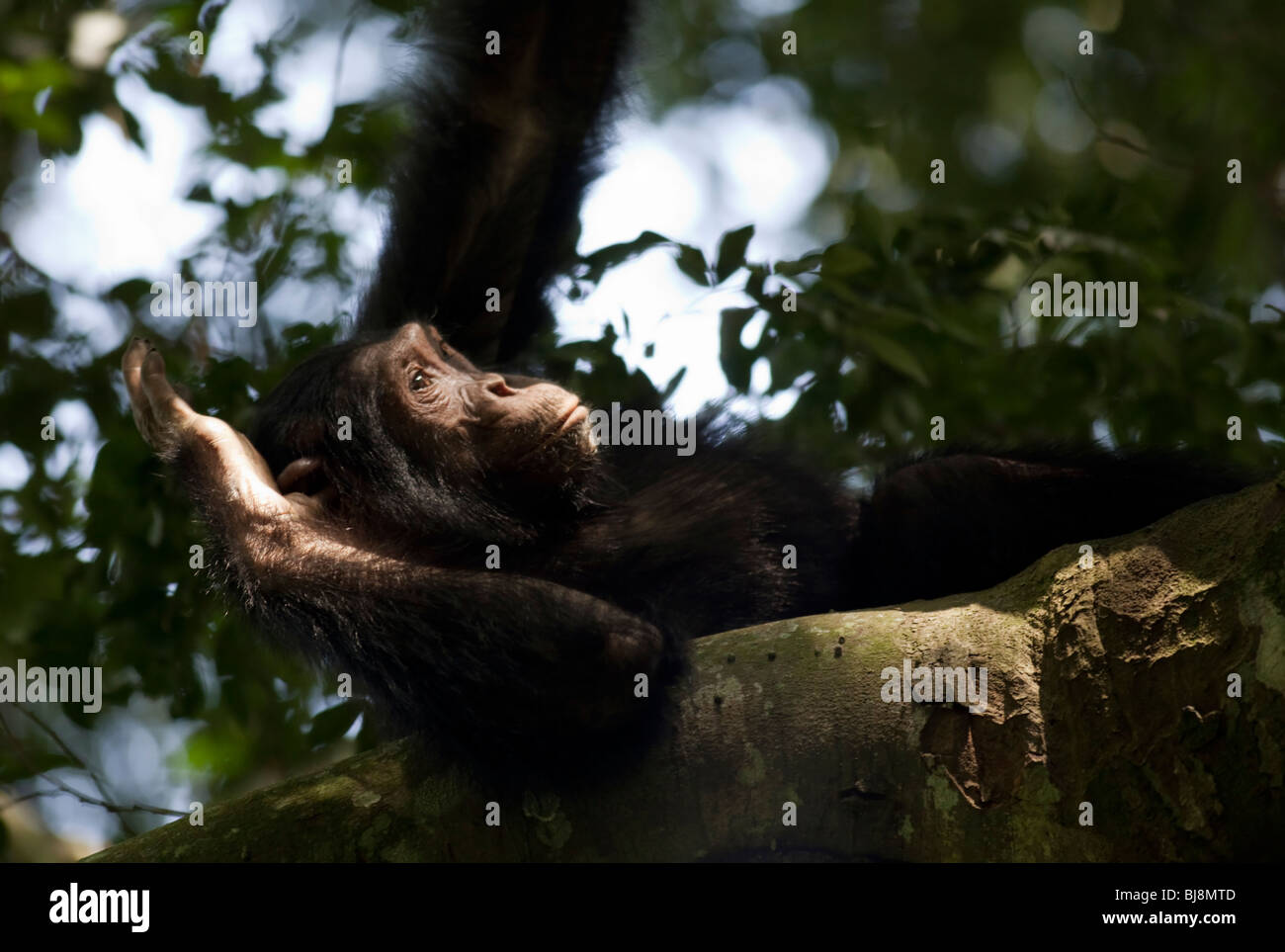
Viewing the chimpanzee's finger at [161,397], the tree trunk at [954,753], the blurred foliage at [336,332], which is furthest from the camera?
the blurred foliage at [336,332]

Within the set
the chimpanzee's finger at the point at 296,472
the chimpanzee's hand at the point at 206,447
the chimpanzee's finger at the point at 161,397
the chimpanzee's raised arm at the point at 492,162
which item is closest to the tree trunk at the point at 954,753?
the chimpanzee's hand at the point at 206,447

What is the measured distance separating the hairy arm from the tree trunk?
18 centimetres

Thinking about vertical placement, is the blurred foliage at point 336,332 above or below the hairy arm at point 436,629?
above

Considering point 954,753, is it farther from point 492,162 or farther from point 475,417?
point 492,162

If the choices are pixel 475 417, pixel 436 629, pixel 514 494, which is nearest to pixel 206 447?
pixel 475 417

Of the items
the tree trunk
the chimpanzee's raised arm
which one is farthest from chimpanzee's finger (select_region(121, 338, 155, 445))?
the tree trunk

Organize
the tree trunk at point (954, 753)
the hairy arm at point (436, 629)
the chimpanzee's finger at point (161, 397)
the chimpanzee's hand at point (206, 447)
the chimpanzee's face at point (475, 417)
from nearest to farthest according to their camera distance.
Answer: the tree trunk at point (954, 753)
the hairy arm at point (436, 629)
the chimpanzee's hand at point (206, 447)
the chimpanzee's finger at point (161, 397)
the chimpanzee's face at point (475, 417)

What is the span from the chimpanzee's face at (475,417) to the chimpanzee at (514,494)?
0.01 m

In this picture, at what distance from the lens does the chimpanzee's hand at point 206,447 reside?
417 cm

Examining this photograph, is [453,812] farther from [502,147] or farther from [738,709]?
[502,147]

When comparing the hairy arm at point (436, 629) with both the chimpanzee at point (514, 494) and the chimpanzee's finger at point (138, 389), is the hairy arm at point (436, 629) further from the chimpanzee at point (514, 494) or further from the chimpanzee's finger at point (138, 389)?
the chimpanzee's finger at point (138, 389)

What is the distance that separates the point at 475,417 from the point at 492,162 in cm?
178

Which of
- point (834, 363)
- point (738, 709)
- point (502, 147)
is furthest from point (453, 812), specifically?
point (502, 147)
